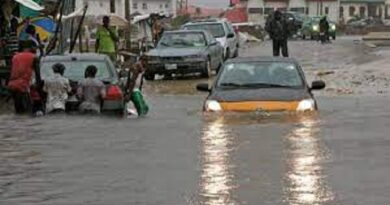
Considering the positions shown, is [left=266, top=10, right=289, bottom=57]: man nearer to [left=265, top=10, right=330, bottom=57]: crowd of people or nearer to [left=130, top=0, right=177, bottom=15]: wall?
[left=265, top=10, right=330, bottom=57]: crowd of people

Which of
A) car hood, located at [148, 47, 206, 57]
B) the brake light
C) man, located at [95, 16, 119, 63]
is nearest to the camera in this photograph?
the brake light

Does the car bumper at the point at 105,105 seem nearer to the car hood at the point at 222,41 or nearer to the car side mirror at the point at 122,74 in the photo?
the car side mirror at the point at 122,74

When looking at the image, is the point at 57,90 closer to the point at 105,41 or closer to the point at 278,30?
the point at 105,41

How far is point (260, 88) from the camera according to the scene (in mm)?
18688

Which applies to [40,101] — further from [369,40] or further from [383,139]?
[369,40]

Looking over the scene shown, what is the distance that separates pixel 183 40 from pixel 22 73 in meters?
13.8

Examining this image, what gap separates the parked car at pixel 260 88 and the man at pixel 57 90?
2.64m

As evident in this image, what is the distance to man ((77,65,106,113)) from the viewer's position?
20.5 m

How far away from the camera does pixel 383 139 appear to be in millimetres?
15531

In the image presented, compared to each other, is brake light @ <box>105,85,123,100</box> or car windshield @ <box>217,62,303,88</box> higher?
car windshield @ <box>217,62,303,88</box>

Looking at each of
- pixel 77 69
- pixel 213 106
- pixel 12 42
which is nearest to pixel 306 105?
pixel 213 106

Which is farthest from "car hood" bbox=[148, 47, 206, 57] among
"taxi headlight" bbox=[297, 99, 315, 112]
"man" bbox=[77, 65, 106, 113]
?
"taxi headlight" bbox=[297, 99, 315, 112]

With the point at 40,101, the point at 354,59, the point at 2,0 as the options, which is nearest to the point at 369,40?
the point at 354,59

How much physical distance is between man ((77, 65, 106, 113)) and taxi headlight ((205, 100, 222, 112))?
2.97 metres
